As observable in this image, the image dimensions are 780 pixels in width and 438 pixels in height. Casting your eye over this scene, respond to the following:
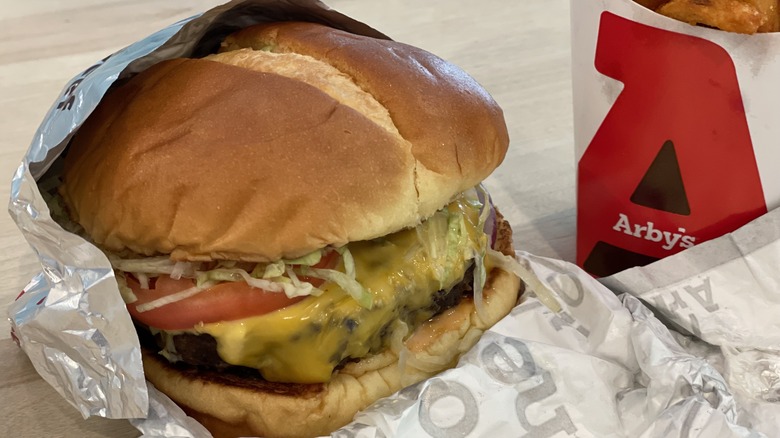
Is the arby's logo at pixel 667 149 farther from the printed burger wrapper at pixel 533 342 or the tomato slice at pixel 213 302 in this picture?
the tomato slice at pixel 213 302

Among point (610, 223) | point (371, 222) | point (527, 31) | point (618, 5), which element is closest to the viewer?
point (371, 222)

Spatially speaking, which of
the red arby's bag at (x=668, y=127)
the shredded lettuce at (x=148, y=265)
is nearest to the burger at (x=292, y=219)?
the shredded lettuce at (x=148, y=265)

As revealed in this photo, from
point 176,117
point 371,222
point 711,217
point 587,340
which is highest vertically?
point 176,117

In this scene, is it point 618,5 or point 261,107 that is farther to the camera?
point 618,5

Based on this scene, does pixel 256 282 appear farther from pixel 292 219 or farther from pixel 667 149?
pixel 667 149

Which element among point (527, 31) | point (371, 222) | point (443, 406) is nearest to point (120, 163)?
point (371, 222)

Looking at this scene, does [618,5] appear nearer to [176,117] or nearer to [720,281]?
[720,281]
